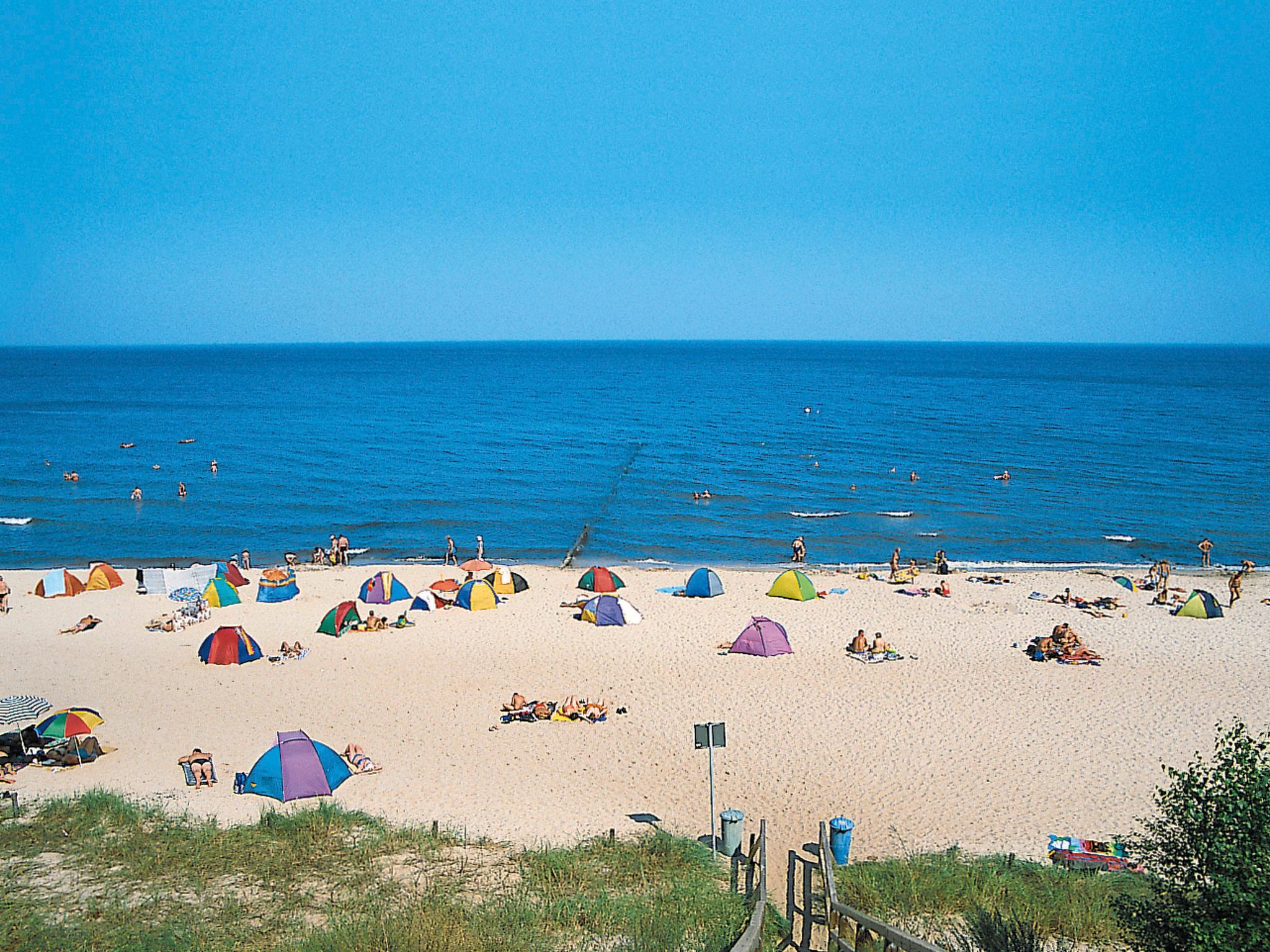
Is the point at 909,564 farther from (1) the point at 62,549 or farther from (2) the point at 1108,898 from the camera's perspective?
(1) the point at 62,549

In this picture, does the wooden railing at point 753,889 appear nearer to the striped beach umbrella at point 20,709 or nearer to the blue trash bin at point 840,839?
the blue trash bin at point 840,839

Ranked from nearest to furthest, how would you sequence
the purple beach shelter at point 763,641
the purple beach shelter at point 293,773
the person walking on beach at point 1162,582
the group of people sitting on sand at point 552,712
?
the purple beach shelter at point 293,773 → the group of people sitting on sand at point 552,712 → the purple beach shelter at point 763,641 → the person walking on beach at point 1162,582

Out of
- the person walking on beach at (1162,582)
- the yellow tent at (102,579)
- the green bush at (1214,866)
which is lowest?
the person walking on beach at (1162,582)

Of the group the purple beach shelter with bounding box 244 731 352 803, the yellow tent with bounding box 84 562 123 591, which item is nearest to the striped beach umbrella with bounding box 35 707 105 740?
the purple beach shelter with bounding box 244 731 352 803

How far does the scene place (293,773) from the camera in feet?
48.9

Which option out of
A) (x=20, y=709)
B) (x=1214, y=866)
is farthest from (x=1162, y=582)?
(x=20, y=709)

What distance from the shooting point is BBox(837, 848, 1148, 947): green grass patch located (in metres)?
9.45

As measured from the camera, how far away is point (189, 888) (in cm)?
1024

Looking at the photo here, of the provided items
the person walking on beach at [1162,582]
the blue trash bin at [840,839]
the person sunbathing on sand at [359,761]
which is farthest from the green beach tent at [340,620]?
the person walking on beach at [1162,582]

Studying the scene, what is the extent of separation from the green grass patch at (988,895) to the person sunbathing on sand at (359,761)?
8.58 metres

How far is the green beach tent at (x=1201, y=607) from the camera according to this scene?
2550cm

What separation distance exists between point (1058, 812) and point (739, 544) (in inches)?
928

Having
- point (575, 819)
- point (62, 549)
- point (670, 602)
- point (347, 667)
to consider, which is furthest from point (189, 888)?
point (62, 549)

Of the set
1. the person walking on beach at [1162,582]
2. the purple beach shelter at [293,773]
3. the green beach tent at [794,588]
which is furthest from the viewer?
the green beach tent at [794,588]
